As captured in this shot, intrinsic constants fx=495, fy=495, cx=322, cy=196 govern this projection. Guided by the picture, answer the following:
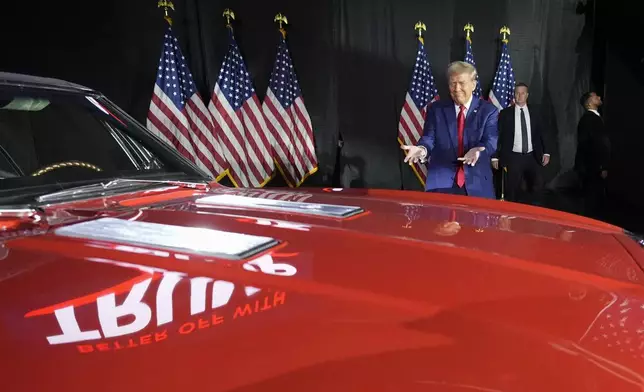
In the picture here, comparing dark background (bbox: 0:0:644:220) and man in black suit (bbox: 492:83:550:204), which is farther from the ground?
dark background (bbox: 0:0:644:220)

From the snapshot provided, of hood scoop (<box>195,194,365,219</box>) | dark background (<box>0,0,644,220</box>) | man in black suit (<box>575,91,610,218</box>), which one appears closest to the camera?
hood scoop (<box>195,194,365,219</box>)

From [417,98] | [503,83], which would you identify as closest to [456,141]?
[417,98]

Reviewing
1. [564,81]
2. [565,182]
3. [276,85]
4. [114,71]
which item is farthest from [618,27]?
[114,71]

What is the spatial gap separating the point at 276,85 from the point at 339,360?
486 centimetres

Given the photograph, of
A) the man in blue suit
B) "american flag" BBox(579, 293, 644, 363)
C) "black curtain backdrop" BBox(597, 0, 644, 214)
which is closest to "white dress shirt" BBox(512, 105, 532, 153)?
"black curtain backdrop" BBox(597, 0, 644, 214)

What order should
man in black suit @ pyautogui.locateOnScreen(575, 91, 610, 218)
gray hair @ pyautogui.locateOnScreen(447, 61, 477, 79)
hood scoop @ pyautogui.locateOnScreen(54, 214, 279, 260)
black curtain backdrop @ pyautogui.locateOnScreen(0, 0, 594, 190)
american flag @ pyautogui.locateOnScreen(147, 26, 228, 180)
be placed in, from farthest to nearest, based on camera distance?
man in black suit @ pyautogui.locateOnScreen(575, 91, 610, 218) < black curtain backdrop @ pyautogui.locateOnScreen(0, 0, 594, 190) < american flag @ pyautogui.locateOnScreen(147, 26, 228, 180) < gray hair @ pyautogui.locateOnScreen(447, 61, 477, 79) < hood scoop @ pyautogui.locateOnScreen(54, 214, 279, 260)

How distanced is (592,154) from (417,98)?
2062 millimetres

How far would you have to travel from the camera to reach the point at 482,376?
1.97 feet

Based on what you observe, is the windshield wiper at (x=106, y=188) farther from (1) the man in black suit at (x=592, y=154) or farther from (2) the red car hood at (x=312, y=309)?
(1) the man in black suit at (x=592, y=154)

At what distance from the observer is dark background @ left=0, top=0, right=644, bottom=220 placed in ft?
17.1

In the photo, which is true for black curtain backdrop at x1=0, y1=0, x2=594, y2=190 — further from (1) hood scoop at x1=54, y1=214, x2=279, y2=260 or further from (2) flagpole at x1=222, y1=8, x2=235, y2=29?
(1) hood scoop at x1=54, y1=214, x2=279, y2=260

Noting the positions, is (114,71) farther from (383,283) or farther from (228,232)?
(383,283)

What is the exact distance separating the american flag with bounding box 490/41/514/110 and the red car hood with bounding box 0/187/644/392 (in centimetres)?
458

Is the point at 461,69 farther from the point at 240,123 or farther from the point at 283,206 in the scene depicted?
the point at 240,123
